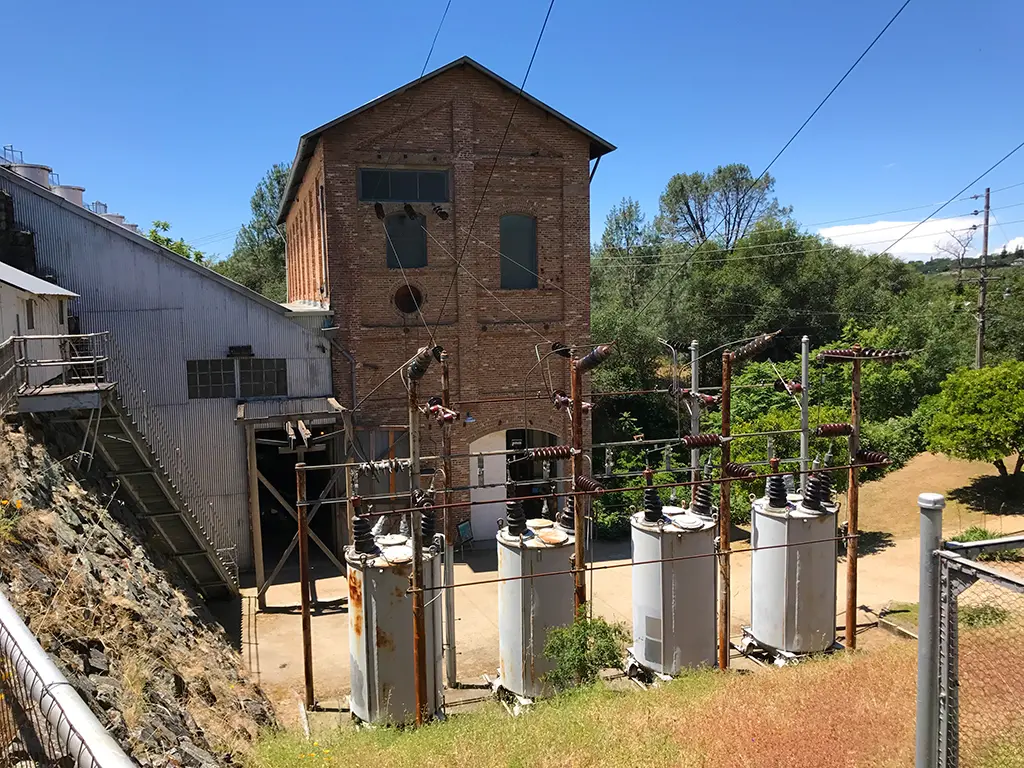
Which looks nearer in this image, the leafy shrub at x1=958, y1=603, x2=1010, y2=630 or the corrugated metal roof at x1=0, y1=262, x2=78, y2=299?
the leafy shrub at x1=958, y1=603, x2=1010, y2=630

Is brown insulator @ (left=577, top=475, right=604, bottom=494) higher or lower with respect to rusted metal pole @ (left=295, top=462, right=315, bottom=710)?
higher

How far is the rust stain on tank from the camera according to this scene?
10.1 metres

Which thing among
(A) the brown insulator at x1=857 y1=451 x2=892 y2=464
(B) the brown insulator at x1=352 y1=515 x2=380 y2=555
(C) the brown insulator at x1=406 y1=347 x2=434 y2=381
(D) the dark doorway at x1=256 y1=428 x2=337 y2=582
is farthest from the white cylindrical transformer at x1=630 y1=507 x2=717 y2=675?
(D) the dark doorway at x1=256 y1=428 x2=337 y2=582

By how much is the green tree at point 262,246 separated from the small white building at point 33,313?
36.5 m

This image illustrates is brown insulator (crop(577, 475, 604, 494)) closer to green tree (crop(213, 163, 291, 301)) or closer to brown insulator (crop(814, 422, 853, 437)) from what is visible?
brown insulator (crop(814, 422, 853, 437))

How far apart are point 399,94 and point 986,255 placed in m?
26.4

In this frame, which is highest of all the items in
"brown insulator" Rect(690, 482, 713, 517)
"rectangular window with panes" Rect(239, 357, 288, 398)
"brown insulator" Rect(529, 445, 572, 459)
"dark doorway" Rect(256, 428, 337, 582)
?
"rectangular window with panes" Rect(239, 357, 288, 398)

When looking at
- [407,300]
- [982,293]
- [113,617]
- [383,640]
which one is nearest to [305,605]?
[383,640]

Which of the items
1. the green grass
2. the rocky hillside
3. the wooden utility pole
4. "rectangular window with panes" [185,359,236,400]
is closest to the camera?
the rocky hillside

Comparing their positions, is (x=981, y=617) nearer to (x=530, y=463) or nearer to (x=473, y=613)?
(x=473, y=613)

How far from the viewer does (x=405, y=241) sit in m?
18.6

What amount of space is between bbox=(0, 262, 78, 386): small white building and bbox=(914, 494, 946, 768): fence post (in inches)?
498

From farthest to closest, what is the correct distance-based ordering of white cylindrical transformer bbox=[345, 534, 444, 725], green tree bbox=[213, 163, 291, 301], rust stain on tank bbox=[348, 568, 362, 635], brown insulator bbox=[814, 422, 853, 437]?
green tree bbox=[213, 163, 291, 301] → brown insulator bbox=[814, 422, 853, 437] → rust stain on tank bbox=[348, 568, 362, 635] → white cylindrical transformer bbox=[345, 534, 444, 725]

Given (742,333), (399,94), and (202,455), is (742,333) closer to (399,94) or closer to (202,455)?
(399,94)
